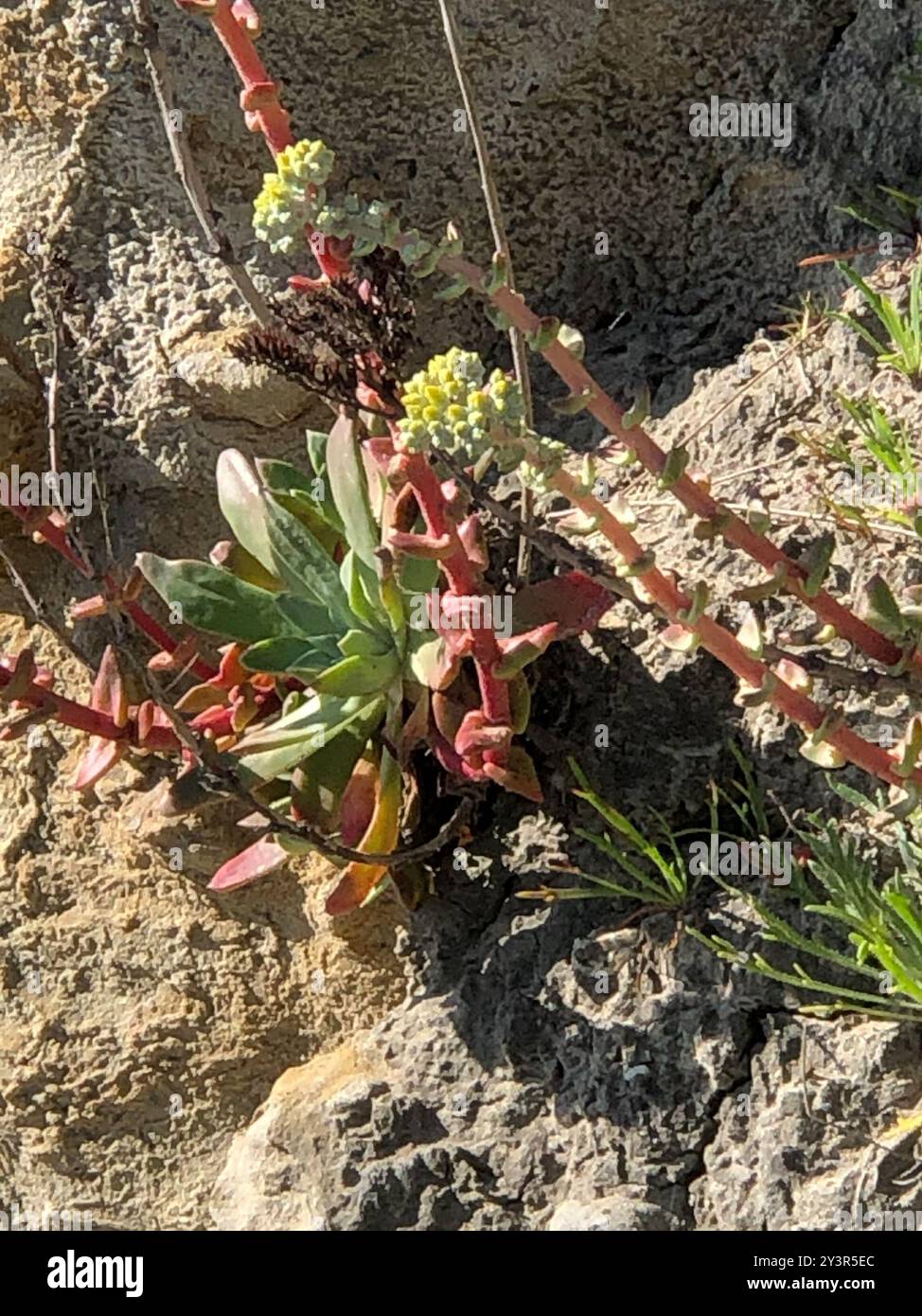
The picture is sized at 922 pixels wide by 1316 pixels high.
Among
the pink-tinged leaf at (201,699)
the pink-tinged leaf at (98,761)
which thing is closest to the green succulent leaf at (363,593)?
the pink-tinged leaf at (201,699)

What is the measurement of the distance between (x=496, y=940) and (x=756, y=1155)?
593 millimetres

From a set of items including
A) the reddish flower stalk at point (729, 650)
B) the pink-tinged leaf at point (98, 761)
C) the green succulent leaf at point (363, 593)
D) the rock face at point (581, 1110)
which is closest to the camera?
the reddish flower stalk at point (729, 650)

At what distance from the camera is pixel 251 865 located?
2.49 metres

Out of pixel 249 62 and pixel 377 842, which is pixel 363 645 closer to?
pixel 377 842

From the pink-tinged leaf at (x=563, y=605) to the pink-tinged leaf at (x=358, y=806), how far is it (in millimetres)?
366

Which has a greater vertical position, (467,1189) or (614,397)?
(614,397)

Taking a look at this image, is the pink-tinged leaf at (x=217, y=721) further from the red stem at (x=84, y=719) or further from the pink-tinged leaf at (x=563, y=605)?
→ the pink-tinged leaf at (x=563, y=605)

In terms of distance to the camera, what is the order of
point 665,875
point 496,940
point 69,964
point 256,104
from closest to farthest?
point 256,104, point 665,875, point 496,940, point 69,964

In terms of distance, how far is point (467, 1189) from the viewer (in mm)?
2338

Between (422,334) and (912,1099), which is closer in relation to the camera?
(912,1099)

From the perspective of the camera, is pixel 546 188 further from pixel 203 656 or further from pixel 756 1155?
pixel 756 1155

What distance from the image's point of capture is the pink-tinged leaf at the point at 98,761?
260 cm

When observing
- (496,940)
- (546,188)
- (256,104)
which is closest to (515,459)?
(256,104)

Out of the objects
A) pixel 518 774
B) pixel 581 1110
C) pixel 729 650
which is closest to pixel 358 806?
pixel 518 774
